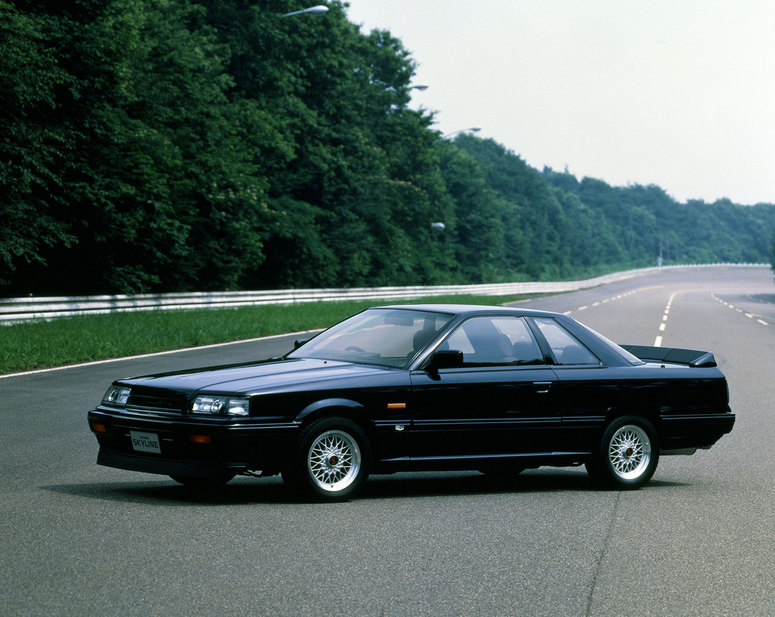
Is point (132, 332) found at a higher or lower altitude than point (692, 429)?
higher

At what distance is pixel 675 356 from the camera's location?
370 inches

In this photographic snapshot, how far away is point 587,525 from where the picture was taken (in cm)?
707

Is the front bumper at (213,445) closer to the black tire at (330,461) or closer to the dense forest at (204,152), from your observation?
the black tire at (330,461)

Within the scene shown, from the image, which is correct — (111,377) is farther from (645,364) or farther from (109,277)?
(109,277)

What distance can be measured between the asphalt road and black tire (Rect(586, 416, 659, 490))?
0.14 meters

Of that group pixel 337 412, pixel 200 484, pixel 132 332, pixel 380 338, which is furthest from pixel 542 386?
pixel 132 332

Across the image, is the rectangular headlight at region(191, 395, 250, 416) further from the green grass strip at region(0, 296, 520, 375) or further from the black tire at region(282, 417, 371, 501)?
the green grass strip at region(0, 296, 520, 375)

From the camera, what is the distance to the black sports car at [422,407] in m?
7.27

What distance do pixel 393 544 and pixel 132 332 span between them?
18.4 m

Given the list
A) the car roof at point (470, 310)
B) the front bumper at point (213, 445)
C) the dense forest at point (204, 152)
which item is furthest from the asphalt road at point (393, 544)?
the dense forest at point (204, 152)

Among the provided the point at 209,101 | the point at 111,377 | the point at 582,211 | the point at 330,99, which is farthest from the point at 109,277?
the point at 582,211

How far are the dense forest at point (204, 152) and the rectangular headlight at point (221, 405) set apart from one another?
69.8 ft

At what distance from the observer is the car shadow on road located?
770 cm

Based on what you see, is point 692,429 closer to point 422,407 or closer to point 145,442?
point 422,407
